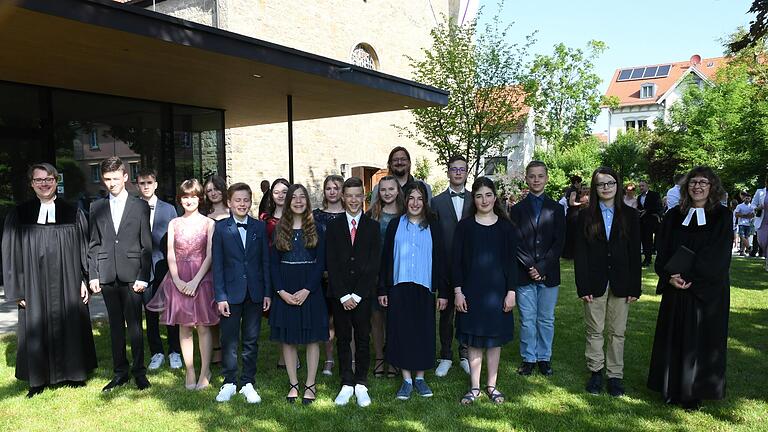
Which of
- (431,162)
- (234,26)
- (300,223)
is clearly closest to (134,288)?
(300,223)

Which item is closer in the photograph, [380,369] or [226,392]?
[226,392]

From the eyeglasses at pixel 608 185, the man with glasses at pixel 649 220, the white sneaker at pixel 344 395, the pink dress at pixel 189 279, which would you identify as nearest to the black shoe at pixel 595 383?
the eyeglasses at pixel 608 185

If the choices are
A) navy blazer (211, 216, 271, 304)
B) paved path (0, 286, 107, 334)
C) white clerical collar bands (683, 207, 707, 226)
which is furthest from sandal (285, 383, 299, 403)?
paved path (0, 286, 107, 334)

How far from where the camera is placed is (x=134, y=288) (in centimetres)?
498

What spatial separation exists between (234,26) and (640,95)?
48.1 meters

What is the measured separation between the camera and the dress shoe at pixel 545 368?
5.37 meters

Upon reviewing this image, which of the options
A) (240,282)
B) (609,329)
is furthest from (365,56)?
(609,329)

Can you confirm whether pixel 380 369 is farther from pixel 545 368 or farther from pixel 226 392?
pixel 545 368

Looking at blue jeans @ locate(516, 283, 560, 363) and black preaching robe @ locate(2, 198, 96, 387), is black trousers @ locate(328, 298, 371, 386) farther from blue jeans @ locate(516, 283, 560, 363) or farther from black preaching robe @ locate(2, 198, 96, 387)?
black preaching robe @ locate(2, 198, 96, 387)

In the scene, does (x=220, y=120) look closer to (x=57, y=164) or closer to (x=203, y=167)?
(x=203, y=167)

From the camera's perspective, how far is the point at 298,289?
4.68 metres

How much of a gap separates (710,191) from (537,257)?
5.11ft

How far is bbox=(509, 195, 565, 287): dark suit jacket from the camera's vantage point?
5203 mm

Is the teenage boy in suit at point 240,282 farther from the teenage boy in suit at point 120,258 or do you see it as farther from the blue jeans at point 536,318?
the blue jeans at point 536,318
